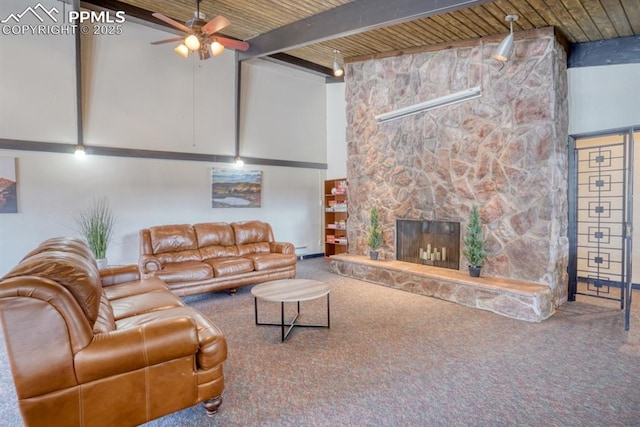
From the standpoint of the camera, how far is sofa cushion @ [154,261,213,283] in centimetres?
445

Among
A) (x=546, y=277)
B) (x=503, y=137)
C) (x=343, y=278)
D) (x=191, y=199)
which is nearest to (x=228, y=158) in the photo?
(x=191, y=199)

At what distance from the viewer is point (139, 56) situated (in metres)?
5.59

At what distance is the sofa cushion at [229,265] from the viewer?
4.80 meters

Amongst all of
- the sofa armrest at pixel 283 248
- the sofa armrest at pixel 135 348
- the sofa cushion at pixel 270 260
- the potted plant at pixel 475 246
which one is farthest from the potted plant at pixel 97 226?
the potted plant at pixel 475 246

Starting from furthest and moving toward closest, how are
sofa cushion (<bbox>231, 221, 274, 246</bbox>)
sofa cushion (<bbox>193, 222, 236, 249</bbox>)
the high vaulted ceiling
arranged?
sofa cushion (<bbox>231, 221, 274, 246</bbox>) → sofa cushion (<bbox>193, 222, 236, 249</bbox>) → the high vaulted ceiling

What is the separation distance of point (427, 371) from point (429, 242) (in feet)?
9.95

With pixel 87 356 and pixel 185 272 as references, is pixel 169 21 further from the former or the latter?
pixel 87 356

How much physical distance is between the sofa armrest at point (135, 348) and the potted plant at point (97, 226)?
3.57 m

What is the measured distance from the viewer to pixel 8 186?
15.3ft

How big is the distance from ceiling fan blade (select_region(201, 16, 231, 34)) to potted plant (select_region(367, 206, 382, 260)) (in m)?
3.71

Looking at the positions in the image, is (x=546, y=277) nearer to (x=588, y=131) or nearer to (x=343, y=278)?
(x=588, y=131)

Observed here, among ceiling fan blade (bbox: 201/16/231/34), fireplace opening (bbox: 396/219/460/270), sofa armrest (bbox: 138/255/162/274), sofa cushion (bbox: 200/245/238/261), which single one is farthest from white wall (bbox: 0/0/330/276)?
fireplace opening (bbox: 396/219/460/270)

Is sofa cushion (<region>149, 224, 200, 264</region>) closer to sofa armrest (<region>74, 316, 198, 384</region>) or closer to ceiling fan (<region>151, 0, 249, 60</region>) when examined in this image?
ceiling fan (<region>151, 0, 249, 60</region>)

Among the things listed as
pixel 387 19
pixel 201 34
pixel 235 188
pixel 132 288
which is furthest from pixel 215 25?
pixel 235 188
